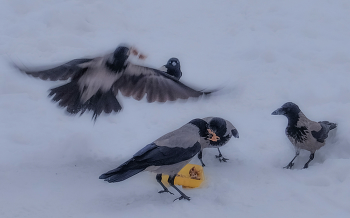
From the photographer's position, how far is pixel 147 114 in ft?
15.0

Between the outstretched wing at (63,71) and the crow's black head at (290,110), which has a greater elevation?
the crow's black head at (290,110)

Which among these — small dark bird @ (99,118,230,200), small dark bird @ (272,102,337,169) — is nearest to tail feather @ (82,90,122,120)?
small dark bird @ (99,118,230,200)

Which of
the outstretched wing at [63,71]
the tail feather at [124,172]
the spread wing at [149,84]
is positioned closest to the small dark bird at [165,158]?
the tail feather at [124,172]

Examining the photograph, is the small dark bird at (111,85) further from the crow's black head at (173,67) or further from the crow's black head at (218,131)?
the crow's black head at (173,67)

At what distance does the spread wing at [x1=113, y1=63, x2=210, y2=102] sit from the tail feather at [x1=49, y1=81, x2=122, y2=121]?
0.20m

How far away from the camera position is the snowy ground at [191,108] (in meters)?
2.87

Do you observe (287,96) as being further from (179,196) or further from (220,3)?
(220,3)

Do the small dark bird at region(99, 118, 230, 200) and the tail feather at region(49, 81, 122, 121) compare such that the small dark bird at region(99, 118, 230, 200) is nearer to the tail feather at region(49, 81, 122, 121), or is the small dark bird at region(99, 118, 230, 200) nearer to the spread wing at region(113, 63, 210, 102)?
the spread wing at region(113, 63, 210, 102)

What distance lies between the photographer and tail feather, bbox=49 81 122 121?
3986 mm

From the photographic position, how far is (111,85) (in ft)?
13.2

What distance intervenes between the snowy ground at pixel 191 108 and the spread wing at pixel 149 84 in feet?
0.57

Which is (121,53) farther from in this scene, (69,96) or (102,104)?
(69,96)

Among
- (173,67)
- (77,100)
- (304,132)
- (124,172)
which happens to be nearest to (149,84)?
(77,100)

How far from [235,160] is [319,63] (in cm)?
260
